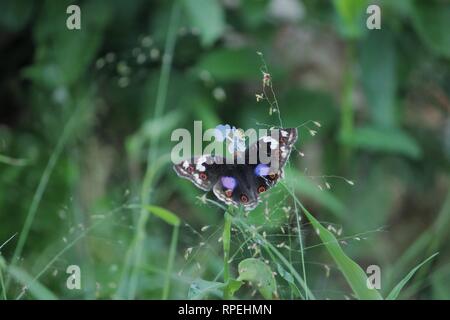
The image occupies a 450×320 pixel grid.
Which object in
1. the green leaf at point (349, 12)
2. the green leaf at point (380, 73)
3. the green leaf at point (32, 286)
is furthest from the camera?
the green leaf at point (380, 73)

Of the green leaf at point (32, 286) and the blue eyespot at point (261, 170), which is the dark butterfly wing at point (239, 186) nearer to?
the blue eyespot at point (261, 170)

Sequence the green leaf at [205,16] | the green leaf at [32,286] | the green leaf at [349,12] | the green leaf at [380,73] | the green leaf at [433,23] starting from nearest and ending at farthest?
the green leaf at [32,286]
the green leaf at [349,12]
the green leaf at [205,16]
the green leaf at [433,23]
the green leaf at [380,73]

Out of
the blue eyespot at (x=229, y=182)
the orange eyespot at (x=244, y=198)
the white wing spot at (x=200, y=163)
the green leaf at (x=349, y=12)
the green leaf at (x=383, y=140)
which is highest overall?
the green leaf at (x=349, y=12)

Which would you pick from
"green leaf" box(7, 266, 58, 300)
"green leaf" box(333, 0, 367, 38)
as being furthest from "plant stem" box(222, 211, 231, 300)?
"green leaf" box(333, 0, 367, 38)

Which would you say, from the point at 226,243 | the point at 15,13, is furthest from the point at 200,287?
the point at 15,13

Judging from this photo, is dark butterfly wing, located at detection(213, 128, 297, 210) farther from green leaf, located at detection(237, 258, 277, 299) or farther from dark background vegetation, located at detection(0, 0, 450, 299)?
dark background vegetation, located at detection(0, 0, 450, 299)

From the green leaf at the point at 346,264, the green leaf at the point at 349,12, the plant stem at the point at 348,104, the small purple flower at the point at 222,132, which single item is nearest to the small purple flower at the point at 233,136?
the small purple flower at the point at 222,132

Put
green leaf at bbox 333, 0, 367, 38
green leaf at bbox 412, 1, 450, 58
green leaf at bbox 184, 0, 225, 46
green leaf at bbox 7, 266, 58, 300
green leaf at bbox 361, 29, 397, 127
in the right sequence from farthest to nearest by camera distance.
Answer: green leaf at bbox 361, 29, 397, 127 < green leaf at bbox 412, 1, 450, 58 < green leaf at bbox 184, 0, 225, 46 < green leaf at bbox 333, 0, 367, 38 < green leaf at bbox 7, 266, 58, 300
